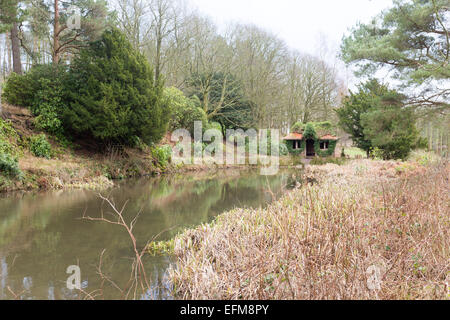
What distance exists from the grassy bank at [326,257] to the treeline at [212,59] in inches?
468

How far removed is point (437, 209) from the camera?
14.0ft

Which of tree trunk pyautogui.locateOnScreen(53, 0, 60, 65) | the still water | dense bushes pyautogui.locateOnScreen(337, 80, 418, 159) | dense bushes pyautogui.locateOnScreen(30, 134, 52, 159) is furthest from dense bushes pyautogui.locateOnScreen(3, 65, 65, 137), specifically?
dense bushes pyautogui.locateOnScreen(337, 80, 418, 159)

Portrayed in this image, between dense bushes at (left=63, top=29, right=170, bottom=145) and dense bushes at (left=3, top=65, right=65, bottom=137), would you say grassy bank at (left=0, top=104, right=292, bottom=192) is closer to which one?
dense bushes at (left=3, top=65, right=65, bottom=137)

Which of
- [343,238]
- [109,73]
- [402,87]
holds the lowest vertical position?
[343,238]

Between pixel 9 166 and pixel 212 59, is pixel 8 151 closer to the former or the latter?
pixel 9 166

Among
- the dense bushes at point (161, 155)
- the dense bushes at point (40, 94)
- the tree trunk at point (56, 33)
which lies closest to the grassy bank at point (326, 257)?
the dense bushes at point (40, 94)

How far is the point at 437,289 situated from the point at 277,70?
1061 inches

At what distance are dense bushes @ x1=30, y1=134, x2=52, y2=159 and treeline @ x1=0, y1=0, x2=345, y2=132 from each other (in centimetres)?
388

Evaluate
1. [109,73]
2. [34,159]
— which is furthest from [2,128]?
[109,73]

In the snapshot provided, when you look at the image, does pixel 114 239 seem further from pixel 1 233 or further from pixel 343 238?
pixel 343 238

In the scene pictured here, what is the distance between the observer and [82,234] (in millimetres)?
4922

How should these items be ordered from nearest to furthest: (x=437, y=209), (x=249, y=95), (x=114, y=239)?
(x=437, y=209) → (x=114, y=239) → (x=249, y=95)

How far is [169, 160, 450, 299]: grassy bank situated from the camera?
8.08 ft

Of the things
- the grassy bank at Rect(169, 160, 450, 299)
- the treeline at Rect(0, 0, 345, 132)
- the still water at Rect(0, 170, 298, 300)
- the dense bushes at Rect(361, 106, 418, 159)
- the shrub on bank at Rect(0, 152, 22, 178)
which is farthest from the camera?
the treeline at Rect(0, 0, 345, 132)
